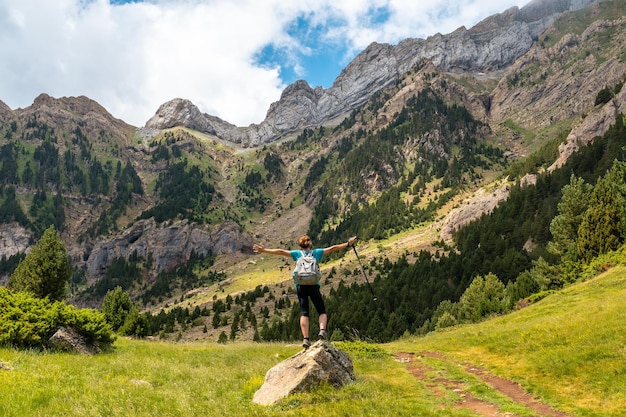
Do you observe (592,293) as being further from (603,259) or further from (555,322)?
(603,259)

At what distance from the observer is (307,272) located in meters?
12.4

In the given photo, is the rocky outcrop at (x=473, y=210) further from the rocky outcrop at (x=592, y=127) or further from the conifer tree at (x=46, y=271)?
the conifer tree at (x=46, y=271)

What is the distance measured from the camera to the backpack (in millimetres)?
12344

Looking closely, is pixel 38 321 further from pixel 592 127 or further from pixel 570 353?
pixel 592 127

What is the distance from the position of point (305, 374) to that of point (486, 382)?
818 centimetres

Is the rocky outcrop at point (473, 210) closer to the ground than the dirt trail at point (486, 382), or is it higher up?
higher up

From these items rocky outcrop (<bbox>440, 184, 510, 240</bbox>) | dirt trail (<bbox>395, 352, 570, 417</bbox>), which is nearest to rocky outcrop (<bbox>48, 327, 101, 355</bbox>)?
dirt trail (<bbox>395, 352, 570, 417</bbox>)

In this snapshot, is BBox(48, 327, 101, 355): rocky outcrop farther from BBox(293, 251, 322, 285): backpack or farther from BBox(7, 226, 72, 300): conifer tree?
BBox(7, 226, 72, 300): conifer tree

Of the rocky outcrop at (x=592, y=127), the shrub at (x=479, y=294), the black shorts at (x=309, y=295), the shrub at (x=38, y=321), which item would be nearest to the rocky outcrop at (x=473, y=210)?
the rocky outcrop at (x=592, y=127)

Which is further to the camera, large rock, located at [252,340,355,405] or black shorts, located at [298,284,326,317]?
black shorts, located at [298,284,326,317]

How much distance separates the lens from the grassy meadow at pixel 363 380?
29.6 feet

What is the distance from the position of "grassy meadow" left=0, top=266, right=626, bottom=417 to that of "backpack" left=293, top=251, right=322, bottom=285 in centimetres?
328

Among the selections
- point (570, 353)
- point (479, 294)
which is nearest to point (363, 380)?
point (570, 353)

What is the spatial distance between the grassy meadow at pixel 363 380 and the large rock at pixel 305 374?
0.40m
